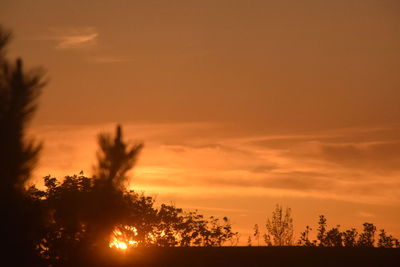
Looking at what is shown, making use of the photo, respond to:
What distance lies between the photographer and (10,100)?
52.0 ft

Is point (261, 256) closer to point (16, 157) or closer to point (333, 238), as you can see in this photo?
point (16, 157)

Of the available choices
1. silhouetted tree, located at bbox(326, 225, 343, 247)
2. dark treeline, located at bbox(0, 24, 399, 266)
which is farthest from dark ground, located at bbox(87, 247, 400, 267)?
silhouetted tree, located at bbox(326, 225, 343, 247)

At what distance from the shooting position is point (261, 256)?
23.3 meters

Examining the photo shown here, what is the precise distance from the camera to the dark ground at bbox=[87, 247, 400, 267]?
2250 cm

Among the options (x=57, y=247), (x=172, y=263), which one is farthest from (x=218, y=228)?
(x=57, y=247)

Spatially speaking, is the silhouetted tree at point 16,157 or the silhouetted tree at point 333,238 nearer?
the silhouetted tree at point 16,157

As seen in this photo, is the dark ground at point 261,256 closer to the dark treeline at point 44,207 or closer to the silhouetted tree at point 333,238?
the dark treeline at point 44,207

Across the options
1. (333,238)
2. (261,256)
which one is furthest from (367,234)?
(261,256)

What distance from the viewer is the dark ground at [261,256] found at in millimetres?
22500

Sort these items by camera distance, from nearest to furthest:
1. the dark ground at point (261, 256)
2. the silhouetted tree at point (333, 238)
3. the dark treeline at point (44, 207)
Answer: the dark treeline at point (44, 207) < the dark ground at point (261, 256) < the silhouetted tree at point (333, 238)

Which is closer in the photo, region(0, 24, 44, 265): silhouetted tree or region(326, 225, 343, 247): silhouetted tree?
region(0, 24, 44, 265): silhouetted tree

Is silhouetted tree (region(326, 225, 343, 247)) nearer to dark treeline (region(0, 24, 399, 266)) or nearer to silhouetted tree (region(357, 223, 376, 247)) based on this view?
silhouetted tree (region(357, 223, 376, 247))

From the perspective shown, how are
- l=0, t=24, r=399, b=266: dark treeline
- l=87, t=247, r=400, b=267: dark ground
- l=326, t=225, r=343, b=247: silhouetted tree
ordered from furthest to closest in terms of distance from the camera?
l=326, t=225, r=343, b=247: silhouetted tree → l=87, t=247, r=400, b=267: dark ground → l=0, t=24, r=399, b=266: dark treeline

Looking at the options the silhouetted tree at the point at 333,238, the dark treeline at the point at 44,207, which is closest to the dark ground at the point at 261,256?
the dark treeline at the point at 44,207
